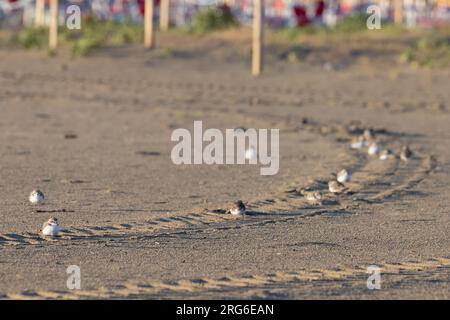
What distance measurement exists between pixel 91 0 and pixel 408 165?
43.8 metres

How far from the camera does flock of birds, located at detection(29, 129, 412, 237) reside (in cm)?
835

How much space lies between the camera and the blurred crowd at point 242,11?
44438mm

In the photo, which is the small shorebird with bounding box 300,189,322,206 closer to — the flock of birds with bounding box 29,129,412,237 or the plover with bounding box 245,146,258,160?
the flock of birds with bounding box 29,129,412,237

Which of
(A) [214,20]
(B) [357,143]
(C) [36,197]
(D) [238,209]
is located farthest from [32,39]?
(D) [238,209]

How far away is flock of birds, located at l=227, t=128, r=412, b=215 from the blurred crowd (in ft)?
84.0

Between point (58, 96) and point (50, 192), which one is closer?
point (50, 192)

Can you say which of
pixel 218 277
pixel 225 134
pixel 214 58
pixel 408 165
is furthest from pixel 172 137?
pixel 214 58

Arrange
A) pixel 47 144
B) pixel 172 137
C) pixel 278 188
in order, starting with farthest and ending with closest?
pixel 172 137
pixel 47 144
pixel 278 188

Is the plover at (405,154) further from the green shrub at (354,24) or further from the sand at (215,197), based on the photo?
the green shrub at (354,24)

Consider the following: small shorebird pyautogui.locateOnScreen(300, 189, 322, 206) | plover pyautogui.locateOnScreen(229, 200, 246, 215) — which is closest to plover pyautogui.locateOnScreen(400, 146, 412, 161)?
small shorebird pyautogui.locateOnScreen(300, 189, 322, 206)

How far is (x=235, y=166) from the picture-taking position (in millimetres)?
12156

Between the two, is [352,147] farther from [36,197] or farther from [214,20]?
[214,20]

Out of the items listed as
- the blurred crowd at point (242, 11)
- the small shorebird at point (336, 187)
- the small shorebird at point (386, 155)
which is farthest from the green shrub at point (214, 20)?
the small shorebird at point (336, 187)
